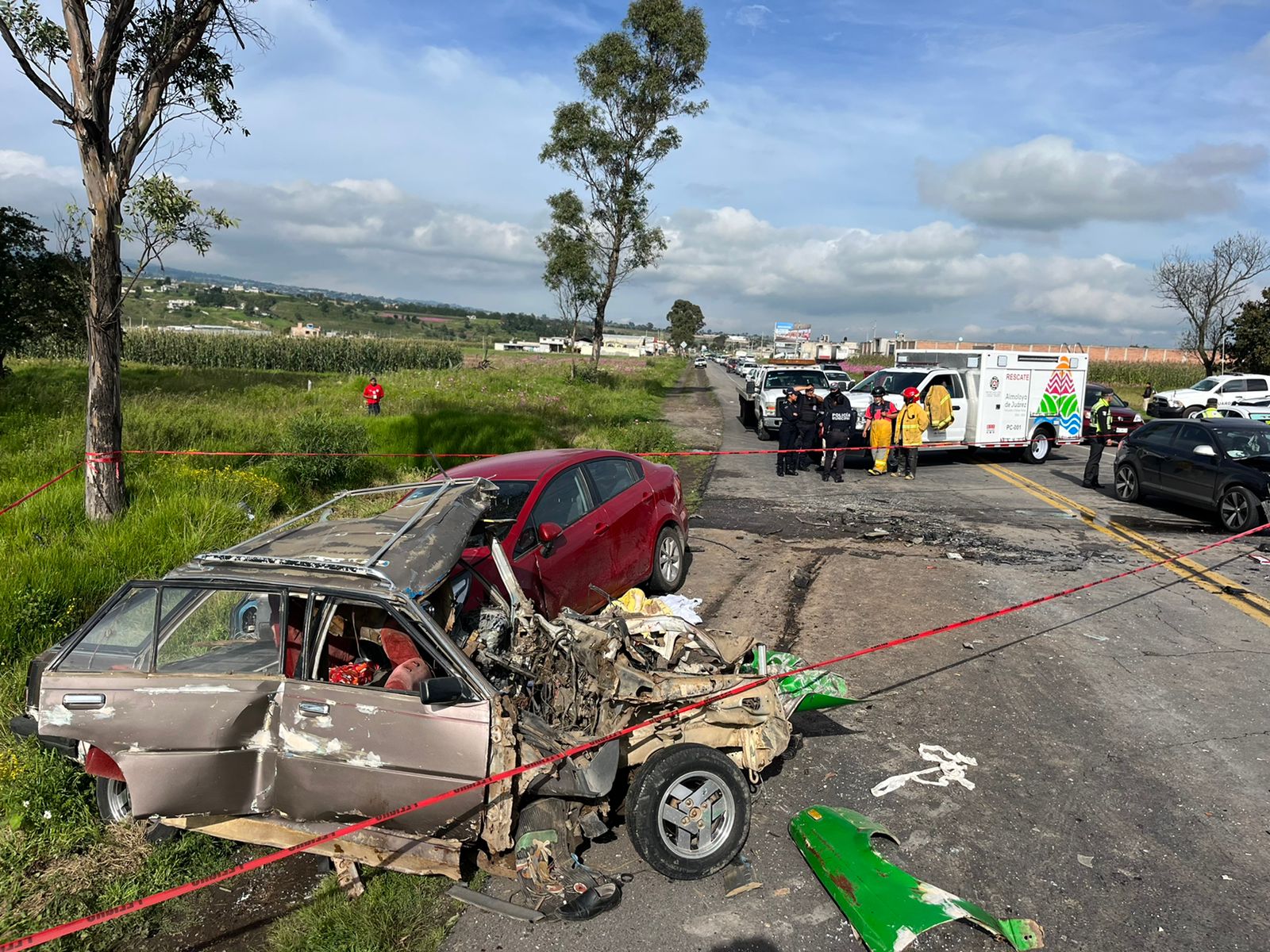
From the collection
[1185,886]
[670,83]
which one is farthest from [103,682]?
[670,83]

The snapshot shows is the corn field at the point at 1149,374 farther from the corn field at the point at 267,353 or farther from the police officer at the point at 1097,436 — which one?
the corn field at the point at 267,353

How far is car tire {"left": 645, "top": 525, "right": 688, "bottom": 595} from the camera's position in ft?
25.9

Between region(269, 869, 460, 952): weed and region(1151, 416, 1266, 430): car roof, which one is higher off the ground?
region(1151, 416, 1266, 430): car roof

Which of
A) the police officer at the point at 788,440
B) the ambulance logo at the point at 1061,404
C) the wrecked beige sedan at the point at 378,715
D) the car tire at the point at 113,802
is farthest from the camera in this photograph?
the ambulance logo at the point at 1061,404

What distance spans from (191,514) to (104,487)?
84 cm

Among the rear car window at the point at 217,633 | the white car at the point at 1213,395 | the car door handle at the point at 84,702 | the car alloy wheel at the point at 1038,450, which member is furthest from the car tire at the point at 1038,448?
the car door handle at the point at 84,702

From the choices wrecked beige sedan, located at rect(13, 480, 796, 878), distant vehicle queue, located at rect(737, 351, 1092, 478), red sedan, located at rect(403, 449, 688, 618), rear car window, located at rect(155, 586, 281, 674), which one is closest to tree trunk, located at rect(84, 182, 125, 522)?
red sedan, located at rect(403, 449, 688, 618)

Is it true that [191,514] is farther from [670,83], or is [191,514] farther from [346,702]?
[670,83]

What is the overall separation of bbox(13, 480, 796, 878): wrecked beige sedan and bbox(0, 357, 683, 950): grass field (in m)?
0.29

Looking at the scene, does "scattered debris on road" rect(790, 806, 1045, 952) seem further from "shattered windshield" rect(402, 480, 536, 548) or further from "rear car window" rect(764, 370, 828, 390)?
"rear car window" rect(764, 370, 828, 390)

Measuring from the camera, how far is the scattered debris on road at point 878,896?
3314 mm

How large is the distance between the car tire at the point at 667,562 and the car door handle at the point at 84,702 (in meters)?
4.83

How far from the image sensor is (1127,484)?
1356cm

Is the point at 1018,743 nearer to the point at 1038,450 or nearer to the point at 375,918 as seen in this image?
the point at 375,918
